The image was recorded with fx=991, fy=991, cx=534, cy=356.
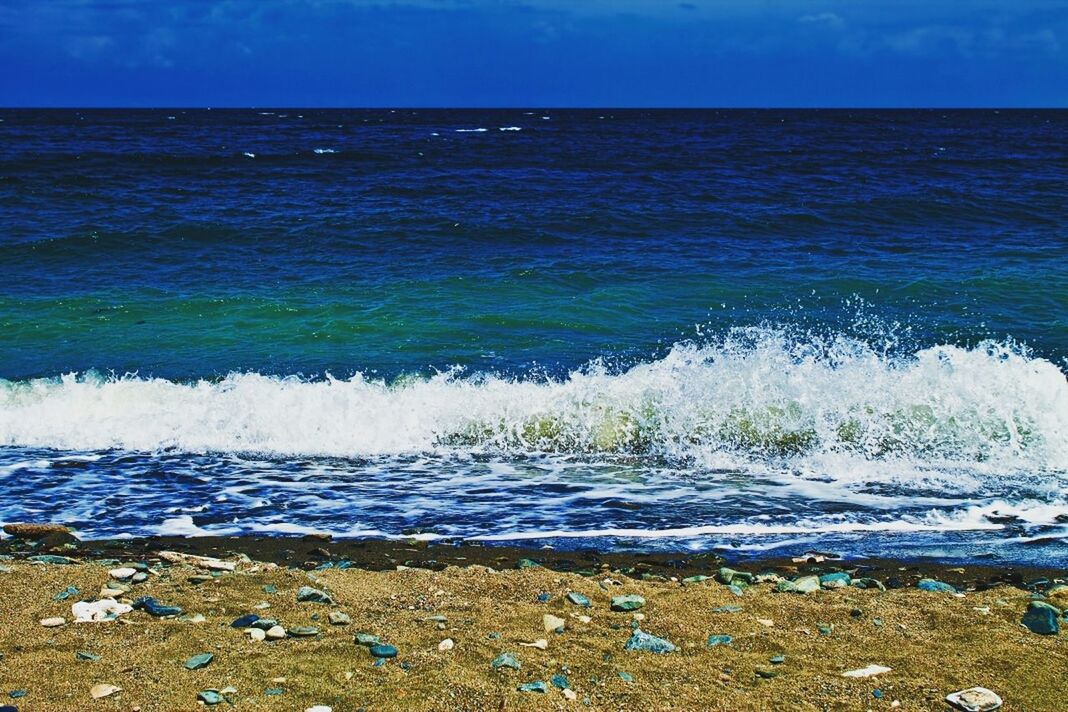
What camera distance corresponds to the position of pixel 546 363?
36.7ft

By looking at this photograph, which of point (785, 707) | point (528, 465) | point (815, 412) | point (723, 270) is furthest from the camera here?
point (723, 270)

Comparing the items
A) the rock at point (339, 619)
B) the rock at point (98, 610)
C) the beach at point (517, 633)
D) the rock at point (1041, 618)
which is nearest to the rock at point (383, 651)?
the beach at point (517, 633)

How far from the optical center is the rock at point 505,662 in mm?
4004

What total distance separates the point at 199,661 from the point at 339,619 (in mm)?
697

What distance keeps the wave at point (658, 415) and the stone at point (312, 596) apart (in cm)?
325

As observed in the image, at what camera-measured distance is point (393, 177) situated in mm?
27188

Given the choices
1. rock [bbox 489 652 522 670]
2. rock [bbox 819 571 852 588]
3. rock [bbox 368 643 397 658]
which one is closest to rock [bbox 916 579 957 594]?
rock [bbox 819 571 852 588]

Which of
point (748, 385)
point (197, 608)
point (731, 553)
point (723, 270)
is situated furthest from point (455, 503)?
point (723, 270)

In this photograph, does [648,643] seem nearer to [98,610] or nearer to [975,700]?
[975,700]

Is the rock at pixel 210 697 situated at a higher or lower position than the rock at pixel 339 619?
higher

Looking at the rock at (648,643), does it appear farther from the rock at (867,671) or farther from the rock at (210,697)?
the rock at (210,697)

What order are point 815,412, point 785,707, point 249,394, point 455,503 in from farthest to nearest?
point 249,394
point 815,412
point 455,503
point 785,707

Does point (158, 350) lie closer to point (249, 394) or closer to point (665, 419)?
point (249, 394)

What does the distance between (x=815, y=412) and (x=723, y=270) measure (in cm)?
751
